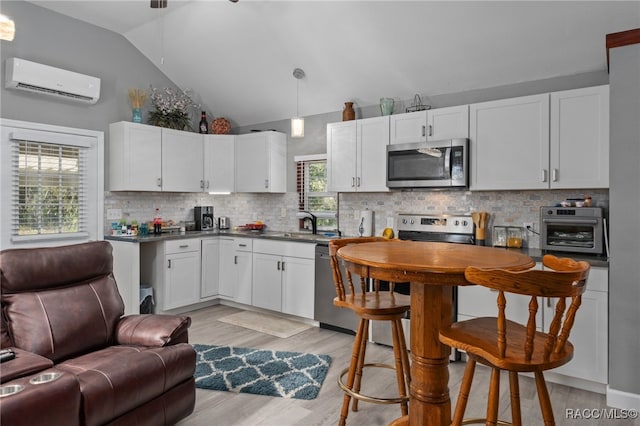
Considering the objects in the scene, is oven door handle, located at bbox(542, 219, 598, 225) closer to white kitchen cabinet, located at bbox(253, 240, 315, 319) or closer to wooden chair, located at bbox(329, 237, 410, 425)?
wooden chair, located at bbox(329, 237, 410, 425)

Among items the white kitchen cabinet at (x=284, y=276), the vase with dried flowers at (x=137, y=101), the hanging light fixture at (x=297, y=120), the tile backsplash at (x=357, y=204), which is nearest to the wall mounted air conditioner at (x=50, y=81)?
the vase with dried flowers at (x=137, y=101)

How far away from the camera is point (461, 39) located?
140 inches

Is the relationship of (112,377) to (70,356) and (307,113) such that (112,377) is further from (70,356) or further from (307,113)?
(307,113)

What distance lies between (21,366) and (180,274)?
2.92 m

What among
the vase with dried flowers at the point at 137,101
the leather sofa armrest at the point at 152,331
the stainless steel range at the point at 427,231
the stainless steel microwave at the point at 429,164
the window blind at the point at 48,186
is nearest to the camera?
the leather sofa armrest at the point at 152,331

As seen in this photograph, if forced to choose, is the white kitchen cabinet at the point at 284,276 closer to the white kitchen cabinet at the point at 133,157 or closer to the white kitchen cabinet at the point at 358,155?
the white kitchen cabinet at the point at 358,155

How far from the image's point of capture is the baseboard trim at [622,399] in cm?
266

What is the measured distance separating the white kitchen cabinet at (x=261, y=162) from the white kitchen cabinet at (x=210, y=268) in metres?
0.86

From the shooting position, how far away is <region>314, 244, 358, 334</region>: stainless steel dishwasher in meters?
4.09

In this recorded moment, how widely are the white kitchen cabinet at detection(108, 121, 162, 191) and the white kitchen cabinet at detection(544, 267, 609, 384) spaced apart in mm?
4376

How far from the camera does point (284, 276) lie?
456 cm

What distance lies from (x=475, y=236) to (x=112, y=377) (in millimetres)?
3139

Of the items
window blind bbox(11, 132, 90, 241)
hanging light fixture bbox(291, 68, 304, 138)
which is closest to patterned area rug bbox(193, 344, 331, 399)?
window blind bbox(11, 132, 90, 241)

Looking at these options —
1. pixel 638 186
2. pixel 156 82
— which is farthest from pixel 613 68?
pixel 156 82
